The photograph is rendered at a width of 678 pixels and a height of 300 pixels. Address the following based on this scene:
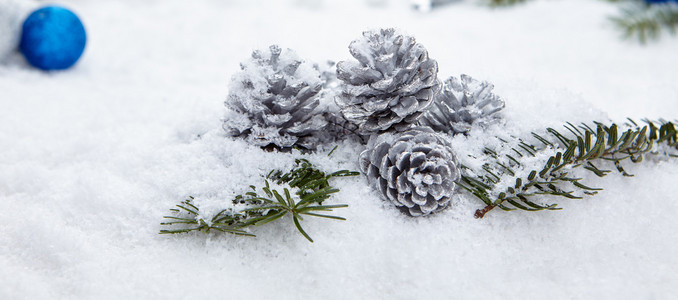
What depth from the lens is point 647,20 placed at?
160cm

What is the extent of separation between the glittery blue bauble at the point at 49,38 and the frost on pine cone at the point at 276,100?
83 centimetres

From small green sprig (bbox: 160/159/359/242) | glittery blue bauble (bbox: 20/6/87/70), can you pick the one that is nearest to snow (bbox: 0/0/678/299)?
small green sprig (bbox: 160/159/359/242)

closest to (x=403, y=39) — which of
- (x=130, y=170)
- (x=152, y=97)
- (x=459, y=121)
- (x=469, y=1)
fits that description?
(x=459, y=121)

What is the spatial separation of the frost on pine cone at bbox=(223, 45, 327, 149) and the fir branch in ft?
4.17

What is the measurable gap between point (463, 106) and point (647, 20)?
1160 mm

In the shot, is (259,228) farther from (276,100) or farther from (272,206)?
(276,100)

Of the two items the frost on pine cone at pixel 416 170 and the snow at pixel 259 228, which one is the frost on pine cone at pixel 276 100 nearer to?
the snow at pixel 259 228

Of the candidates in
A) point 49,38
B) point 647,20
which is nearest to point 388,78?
point 49,38

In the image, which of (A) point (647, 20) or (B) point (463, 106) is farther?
(A) point (647, 20)

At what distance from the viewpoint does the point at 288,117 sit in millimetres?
771

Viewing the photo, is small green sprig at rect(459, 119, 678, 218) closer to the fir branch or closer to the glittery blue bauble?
the fir branch

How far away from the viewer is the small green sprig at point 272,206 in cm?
65

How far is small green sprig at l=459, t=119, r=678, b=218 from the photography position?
27.8 inches

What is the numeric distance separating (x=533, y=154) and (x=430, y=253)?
0.22 m
